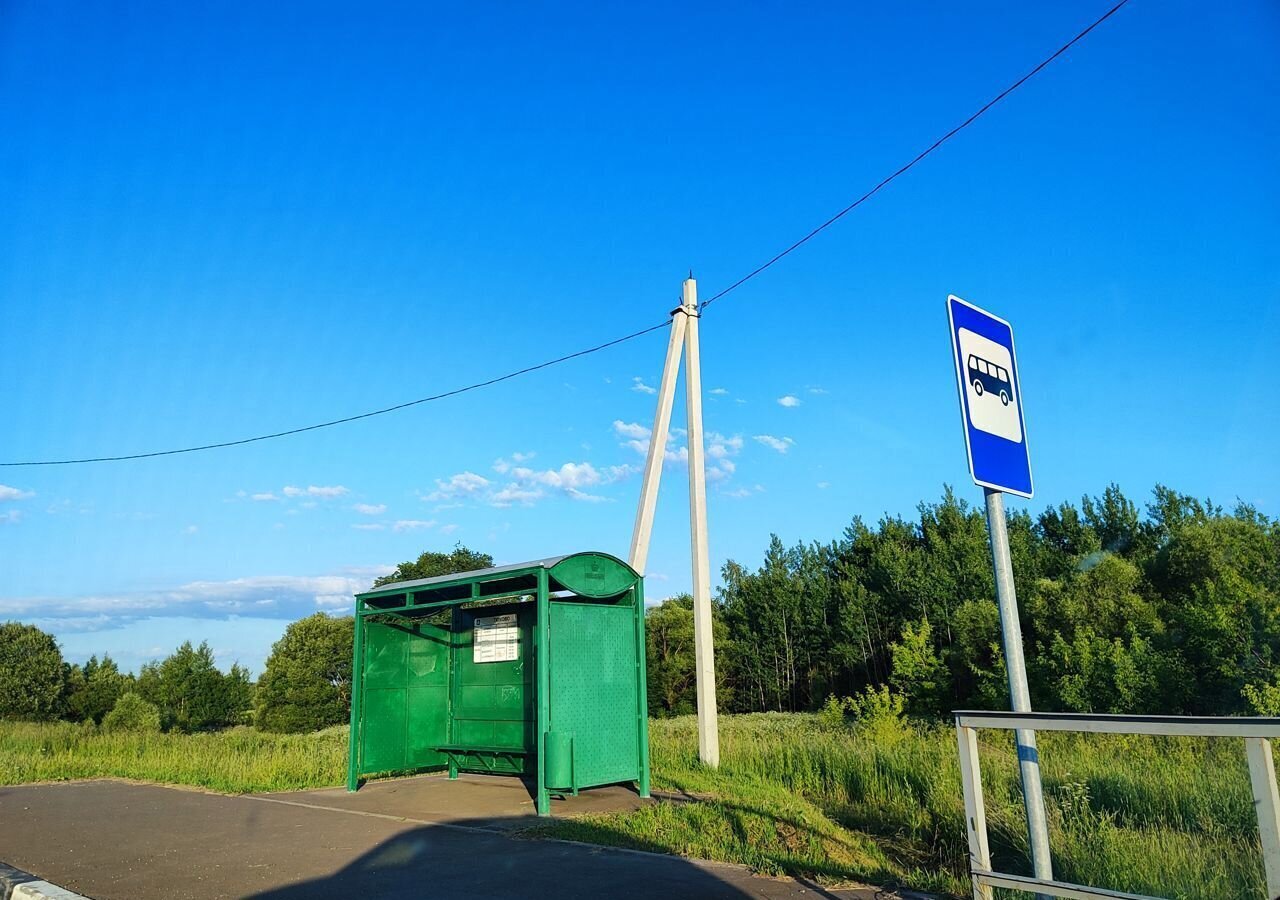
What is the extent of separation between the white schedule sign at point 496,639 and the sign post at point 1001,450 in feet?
29.3

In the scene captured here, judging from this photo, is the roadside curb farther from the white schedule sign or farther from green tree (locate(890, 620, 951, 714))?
green tree (locate(890, 620, 951, 714))

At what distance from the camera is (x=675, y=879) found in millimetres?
6422

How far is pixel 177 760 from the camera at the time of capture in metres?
16.4

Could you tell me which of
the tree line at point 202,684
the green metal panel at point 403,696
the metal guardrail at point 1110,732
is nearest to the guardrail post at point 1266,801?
the metal guardrail at point 1110,732

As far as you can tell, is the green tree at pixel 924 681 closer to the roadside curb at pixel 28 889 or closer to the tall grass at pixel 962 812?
the tall grass at pixel 962 812

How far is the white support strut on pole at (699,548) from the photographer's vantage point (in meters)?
13.4

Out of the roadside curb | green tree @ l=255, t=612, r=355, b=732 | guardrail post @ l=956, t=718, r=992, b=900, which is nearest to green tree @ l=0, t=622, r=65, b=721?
green tree @ l=255, t=612, r=355, b=732

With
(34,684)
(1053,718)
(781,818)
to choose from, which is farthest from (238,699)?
(1053,718)

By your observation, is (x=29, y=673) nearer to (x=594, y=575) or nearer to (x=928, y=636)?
(x=928, y=636)

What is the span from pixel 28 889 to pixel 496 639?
6.86 meters

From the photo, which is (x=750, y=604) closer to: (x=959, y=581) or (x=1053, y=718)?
(x=959, y=581)

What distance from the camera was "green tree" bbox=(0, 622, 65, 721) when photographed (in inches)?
2148

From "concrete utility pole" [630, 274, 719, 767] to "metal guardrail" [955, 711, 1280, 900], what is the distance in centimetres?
883

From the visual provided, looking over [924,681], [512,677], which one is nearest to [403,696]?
[512,677]
